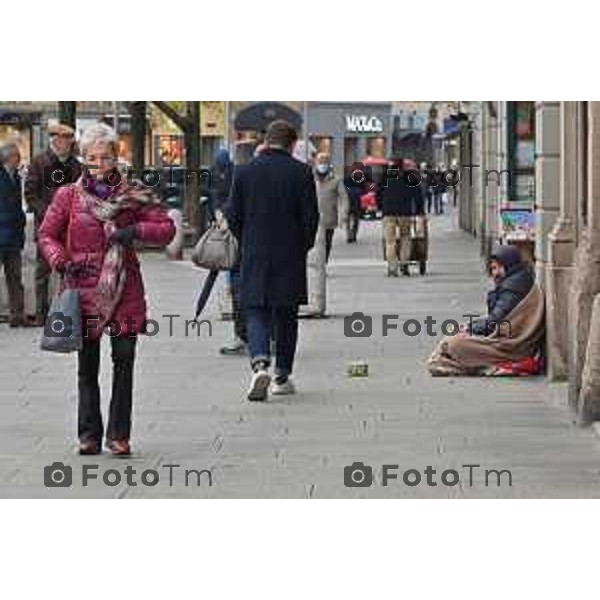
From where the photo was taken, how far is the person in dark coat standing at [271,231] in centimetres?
1184

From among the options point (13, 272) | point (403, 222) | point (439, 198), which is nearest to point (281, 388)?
point (13, 272)

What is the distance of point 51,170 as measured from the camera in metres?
15.7

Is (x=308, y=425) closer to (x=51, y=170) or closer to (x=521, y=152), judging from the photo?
(x=51, y=170)

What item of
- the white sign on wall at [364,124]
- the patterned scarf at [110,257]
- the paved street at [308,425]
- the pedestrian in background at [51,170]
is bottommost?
the paved street at [308,425]

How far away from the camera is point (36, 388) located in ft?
42.6

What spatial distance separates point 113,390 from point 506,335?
4332mm

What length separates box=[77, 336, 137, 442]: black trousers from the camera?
9656 mm

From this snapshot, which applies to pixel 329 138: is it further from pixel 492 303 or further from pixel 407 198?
pixel 492 303

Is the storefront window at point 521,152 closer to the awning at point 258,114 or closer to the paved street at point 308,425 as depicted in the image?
the paved street at point 308,425

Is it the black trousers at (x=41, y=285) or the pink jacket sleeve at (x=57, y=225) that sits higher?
the pink jacket sleeve at (x=57, y=225)

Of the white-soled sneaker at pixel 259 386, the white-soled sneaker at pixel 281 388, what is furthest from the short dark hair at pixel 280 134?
the white-soled sneaker at pixel 281 388

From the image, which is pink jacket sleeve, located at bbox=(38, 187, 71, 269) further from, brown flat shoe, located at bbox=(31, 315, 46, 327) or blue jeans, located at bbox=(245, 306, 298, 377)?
brown flat shoe, located at bbox=(31, 315, 46, 327)

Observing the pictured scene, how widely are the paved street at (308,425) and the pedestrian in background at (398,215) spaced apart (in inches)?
328
